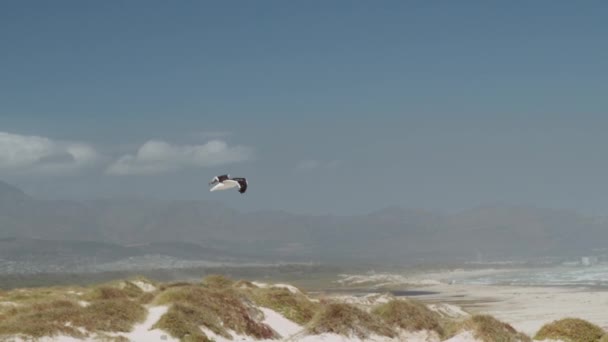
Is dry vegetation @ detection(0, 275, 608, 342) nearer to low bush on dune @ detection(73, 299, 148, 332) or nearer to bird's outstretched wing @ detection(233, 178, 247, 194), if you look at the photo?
low bush on dune @ detection(73, 299, 148, 332)

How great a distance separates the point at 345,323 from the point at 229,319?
5.04m

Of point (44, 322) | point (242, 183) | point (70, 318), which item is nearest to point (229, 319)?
point (70, 318)

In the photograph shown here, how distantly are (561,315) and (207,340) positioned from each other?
3970 cm

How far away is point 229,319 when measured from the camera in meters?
30.5

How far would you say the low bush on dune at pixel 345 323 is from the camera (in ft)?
93.7

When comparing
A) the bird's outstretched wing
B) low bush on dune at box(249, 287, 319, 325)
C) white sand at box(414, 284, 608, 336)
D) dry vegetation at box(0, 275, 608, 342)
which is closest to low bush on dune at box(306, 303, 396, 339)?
dry vegetation at box(0, 275, 608, 342)

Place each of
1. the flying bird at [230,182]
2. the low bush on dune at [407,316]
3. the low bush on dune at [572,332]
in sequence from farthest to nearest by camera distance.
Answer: the low bush on dune at [407,316], the low bush on dune at [572,332], the flying bird at [230,182]

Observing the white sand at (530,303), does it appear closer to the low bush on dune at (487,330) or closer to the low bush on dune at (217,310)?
the low bush on dune at (487,330)

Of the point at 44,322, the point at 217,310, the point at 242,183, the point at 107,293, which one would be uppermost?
the point at 242,183

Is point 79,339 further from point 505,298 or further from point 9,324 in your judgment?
point 505,298

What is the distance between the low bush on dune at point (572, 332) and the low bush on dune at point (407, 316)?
Answer: 4643mm

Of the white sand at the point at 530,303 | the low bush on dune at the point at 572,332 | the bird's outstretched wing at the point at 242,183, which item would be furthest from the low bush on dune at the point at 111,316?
the white sand at the point at 530,303

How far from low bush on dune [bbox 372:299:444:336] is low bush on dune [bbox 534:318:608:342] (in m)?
4.64

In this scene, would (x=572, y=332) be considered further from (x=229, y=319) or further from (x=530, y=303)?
(x=530, y=303)
